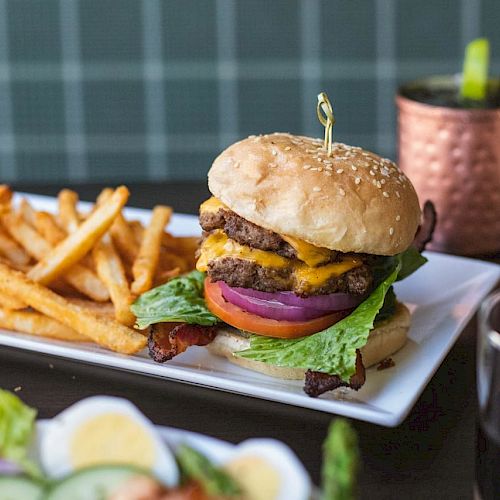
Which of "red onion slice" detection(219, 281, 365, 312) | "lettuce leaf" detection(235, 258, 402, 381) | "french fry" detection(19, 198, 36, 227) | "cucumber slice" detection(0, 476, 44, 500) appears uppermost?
"french fry" detection(19, 198, 36, 227)

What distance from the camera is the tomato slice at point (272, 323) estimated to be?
6.69 ft

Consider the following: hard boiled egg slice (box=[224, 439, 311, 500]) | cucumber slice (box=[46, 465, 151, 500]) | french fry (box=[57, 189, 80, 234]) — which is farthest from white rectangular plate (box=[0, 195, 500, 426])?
cucumber slice (box=[46, 465, 151, 500])

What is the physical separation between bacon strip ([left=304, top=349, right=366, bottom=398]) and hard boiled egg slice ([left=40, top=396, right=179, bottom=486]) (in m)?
0.66

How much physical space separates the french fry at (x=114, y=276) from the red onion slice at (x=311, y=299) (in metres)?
0.34

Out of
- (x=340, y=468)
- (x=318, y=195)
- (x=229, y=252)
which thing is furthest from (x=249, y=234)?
(x=340, y=468)

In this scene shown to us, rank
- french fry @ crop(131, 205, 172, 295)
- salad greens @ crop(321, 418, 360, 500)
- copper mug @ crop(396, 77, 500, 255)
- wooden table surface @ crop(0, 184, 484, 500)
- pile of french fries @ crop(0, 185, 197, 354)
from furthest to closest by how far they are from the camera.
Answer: copper mug @ crop(396, 77, 500, 255) < french fry @ crop(131, 205, 172, 295) < pile of french fries @ crop(0, 185, 197, 354) < wooden table surface @ crop(0, 184, 484, 500) < salad greens @ crop(321, 418, 360, 500)

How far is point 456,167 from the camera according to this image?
2787 millimetres

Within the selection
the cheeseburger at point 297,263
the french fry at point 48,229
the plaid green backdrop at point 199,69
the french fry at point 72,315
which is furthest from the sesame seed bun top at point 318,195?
the plaid green backdrop at point 199,69

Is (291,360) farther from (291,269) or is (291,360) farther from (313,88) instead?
(313,88)

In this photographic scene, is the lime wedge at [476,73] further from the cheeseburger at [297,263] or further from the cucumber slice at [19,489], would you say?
the cucumber slice at [19,489]

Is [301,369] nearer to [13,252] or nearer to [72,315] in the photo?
[72,315]

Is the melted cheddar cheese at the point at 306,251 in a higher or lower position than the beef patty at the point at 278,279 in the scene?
higher

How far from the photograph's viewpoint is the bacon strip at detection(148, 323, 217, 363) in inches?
81.0

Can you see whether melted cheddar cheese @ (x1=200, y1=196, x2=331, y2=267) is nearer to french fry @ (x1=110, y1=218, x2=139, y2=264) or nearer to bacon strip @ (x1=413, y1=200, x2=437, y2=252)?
bacon strip @ (x1=413, y1=200, x2=437, y2=252)
